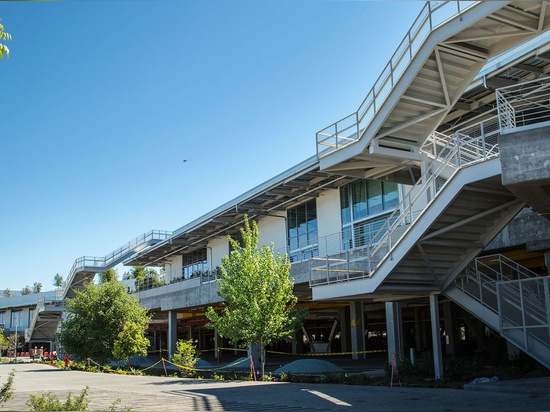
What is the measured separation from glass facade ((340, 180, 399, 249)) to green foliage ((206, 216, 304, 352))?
6.36 m

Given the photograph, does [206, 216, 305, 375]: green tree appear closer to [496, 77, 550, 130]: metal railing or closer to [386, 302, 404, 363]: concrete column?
[386, 302, 404, 363]: concrete column

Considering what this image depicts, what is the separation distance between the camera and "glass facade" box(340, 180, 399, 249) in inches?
1133

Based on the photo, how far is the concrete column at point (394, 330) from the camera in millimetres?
26750

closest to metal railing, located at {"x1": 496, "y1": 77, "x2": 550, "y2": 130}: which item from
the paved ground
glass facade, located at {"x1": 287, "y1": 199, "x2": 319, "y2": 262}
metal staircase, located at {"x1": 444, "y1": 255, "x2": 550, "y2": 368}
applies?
metal staircase, located at {"x1": 444, "y1": 255, "x2": 550, "y2": 368}

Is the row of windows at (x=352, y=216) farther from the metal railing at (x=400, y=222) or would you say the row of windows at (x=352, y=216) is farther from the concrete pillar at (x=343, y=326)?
the concrete pillar at (x=343, y=326)

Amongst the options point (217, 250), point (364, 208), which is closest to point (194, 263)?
point (217, 250)

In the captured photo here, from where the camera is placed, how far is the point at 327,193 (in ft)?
110

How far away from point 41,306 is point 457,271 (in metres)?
49.3

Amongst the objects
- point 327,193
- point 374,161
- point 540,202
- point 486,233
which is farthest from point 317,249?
point 540,202

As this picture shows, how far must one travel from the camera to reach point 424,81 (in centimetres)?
1880

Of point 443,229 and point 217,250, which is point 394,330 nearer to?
point 443,229

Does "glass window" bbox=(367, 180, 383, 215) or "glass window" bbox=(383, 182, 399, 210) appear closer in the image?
"glass window" bbox=(383, 182, 399, 210)

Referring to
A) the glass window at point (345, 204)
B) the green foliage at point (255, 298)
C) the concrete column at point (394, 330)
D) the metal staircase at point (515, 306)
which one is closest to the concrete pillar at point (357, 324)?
the glass window at point (345, 204)

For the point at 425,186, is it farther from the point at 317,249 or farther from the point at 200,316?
the point at 200,316
